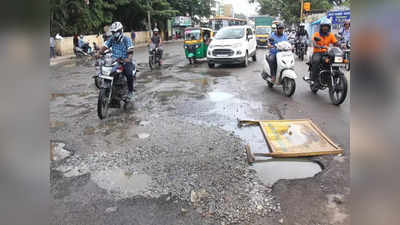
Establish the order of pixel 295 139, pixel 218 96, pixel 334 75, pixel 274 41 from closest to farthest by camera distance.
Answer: pixel 295 139 → pixel 334 75 → pixel 218 96 → pixel 274 41

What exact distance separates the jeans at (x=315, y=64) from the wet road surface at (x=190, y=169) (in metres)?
0.51

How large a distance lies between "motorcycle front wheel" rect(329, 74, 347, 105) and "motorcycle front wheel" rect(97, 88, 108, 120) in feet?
15.1

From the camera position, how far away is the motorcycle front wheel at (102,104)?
6.09 m

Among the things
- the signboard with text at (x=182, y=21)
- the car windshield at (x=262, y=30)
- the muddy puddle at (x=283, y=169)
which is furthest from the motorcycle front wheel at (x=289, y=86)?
the signboard with text at (x=182, y=21)

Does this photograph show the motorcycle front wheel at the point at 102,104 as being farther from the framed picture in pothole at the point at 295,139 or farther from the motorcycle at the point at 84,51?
the motorcycle at the point at 84,51

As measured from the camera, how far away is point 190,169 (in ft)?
12.8

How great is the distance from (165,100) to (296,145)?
4.02 m

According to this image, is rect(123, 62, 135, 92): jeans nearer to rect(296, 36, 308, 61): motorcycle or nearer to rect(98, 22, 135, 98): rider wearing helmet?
rect(98, 22, 135, 98): rider wearing helmet

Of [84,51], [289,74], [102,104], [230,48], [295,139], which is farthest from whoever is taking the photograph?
[84,51]

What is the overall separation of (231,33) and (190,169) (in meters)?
11.1

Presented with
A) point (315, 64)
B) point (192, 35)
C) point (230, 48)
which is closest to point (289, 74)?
point (315, 64)

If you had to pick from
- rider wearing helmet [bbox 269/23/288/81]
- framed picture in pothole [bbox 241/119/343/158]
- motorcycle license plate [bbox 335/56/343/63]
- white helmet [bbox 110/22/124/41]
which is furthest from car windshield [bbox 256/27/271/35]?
framed picture in pothole [bbox 241/119/343/158]

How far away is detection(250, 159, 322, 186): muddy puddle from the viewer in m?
3.65

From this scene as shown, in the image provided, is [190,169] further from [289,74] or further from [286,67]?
[286,67]
